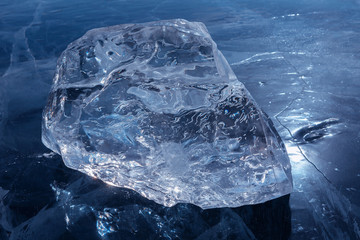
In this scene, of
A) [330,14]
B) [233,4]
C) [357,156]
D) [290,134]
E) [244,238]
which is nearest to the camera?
[244,238]

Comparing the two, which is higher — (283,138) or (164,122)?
(164,122)

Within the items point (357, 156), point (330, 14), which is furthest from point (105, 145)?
point (330, 14)

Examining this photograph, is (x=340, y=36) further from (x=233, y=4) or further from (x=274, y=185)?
(x=274, y=185)

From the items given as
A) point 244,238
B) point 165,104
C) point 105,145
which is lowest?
point 244,238
